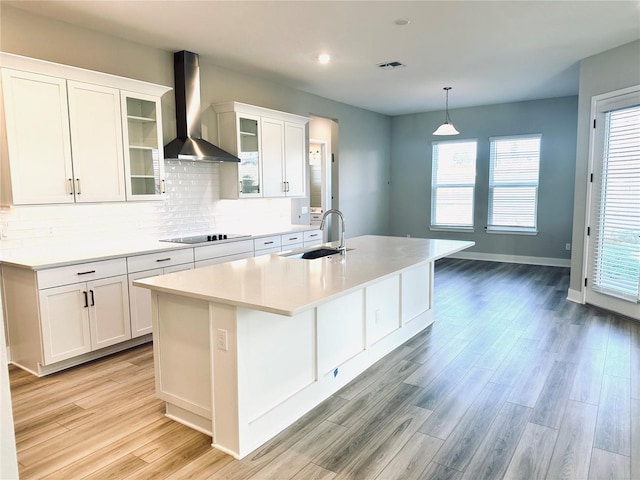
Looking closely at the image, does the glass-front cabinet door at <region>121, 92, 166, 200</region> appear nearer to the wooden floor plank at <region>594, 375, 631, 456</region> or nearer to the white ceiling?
the white ceiling

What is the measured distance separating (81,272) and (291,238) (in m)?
2.56

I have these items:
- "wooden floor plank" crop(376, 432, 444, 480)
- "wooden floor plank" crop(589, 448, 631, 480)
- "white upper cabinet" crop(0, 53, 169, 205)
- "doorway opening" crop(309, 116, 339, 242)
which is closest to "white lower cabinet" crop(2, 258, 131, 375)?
"white upper cabinet" crop(0, 53, 169, 205)

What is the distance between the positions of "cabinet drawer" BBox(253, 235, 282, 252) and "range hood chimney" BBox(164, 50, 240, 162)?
0.97 meters

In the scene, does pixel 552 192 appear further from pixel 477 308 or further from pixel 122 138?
pixel 122 138

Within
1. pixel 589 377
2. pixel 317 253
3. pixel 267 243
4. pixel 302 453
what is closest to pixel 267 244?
pixel 267 243

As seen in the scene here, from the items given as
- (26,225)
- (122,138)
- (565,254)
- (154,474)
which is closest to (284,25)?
(122,138)

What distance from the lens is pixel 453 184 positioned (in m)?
8.27

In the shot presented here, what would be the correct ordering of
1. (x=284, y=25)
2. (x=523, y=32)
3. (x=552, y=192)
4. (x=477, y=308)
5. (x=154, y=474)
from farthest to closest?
(x=552, y=192), (x=477, y=308), (x=523, y=32), (x=284, y=25), (x=154, y=474)

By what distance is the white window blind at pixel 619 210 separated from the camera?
442 cm

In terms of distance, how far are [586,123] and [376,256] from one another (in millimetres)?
3438

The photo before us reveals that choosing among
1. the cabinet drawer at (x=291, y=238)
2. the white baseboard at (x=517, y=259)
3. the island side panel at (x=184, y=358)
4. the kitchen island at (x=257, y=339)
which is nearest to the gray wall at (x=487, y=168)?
the white baseboard at (x=517, y=259)

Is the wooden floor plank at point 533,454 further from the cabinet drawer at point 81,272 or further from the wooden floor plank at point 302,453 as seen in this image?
the cabinet drawer at point 81,272

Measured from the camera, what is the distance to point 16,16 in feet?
10.9

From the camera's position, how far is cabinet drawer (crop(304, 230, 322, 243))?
562 cm
